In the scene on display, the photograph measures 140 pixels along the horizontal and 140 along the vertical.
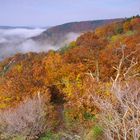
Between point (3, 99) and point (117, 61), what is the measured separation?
1094cm

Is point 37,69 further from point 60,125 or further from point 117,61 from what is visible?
point 60,125

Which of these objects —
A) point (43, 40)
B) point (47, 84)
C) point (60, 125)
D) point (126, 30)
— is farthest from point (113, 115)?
point (43, 40)

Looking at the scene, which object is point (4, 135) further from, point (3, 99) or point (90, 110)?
point (3, 99)

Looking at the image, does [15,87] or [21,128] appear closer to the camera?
[21,128]

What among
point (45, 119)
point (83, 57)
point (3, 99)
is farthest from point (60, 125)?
point (83, 57)

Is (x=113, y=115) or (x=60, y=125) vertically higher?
(x=113, y=115)

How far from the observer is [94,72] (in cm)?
3406

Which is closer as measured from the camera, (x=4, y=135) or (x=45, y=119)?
(x=4, y=135)

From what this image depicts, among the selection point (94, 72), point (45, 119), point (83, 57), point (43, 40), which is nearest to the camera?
point (45, 119)

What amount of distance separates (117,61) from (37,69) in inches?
281

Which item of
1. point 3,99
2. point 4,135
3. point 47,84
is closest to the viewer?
point 4,135

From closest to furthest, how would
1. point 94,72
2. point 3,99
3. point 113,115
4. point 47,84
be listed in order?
point 113,115
point 3,99
point 47,84
point 94,72

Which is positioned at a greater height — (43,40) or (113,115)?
(113,115)

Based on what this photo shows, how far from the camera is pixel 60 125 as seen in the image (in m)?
24.4
